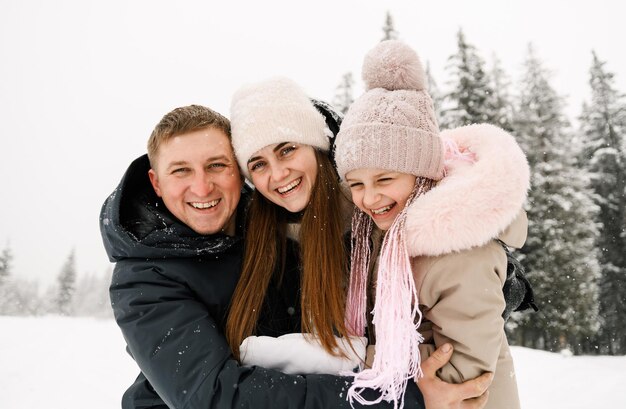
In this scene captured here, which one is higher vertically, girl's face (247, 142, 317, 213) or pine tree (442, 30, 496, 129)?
pine tree (442, 30, 496, 129)

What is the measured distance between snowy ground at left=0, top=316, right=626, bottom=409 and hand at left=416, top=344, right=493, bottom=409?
7.12 meters

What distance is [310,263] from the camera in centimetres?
299

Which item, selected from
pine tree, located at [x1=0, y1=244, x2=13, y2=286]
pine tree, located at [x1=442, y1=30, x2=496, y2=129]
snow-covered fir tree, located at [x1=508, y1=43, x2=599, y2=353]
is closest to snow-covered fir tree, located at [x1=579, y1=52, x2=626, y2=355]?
snow-covered fir tree, located at [x1=508, y1=43, x2=599, y2=353]

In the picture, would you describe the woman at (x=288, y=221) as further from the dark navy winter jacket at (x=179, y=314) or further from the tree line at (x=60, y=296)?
the tree line at (x=60, y=296)

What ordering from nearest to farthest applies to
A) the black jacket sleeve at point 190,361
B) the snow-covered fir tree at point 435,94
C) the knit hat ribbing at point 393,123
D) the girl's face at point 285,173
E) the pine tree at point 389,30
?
1. the black jacket sleeve at point 190,361
2. the knit hat ribbing at point 393,123
3. the girl's face at point 285,173
4. the pine tree at point 389,30
5. the snow-covered fir tree at point 435,94

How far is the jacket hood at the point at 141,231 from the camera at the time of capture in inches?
108

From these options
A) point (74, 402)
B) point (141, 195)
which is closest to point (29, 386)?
point (74, 402)

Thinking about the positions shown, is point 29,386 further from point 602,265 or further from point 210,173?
point 602,265

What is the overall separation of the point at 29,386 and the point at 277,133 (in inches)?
351

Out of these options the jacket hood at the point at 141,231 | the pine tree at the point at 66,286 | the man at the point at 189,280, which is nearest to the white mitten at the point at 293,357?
the man at the point at 189,280

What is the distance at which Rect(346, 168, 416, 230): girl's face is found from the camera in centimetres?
300

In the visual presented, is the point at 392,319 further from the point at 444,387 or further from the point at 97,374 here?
the point at 97,374

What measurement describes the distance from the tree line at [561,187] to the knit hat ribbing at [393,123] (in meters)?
14.7

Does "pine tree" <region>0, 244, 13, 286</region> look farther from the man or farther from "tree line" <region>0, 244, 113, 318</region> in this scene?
the man
